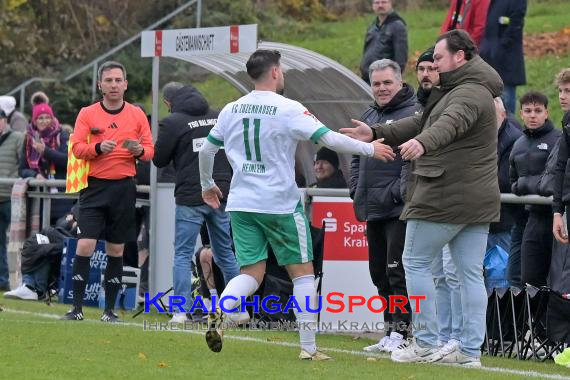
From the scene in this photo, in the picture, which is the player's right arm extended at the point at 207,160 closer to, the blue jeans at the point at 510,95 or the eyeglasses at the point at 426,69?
the eyeglasses at the point at 426,69

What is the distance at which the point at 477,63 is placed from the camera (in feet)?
30.6

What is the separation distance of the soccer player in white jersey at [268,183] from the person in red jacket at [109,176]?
2871 mm

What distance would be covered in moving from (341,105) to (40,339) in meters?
6.44

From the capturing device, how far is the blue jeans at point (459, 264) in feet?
30.3

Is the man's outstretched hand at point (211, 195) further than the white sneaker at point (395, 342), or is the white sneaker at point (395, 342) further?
the white sneaker at point (395, 342)

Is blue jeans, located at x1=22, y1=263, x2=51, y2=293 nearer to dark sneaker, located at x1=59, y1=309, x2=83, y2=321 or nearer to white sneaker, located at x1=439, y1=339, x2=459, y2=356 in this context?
dark sneaker, located at x1=59, y1=309, x2=83, y2=321

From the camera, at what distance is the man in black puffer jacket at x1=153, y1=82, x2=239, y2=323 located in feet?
41.4

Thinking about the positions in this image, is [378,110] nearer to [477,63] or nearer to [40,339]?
[477,63]

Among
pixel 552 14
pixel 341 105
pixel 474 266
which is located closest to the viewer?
pixel 474 266

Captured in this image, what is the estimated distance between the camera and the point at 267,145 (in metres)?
9.34

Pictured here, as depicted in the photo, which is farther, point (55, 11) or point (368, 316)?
point (55, 11)

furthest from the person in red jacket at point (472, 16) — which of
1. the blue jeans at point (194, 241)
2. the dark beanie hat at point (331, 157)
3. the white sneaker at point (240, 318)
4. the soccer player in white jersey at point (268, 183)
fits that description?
the soccer player in white jersey at point (268, 183)

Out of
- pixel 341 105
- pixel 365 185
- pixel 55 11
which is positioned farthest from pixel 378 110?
pixel 55 11

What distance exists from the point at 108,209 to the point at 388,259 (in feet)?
9.76
